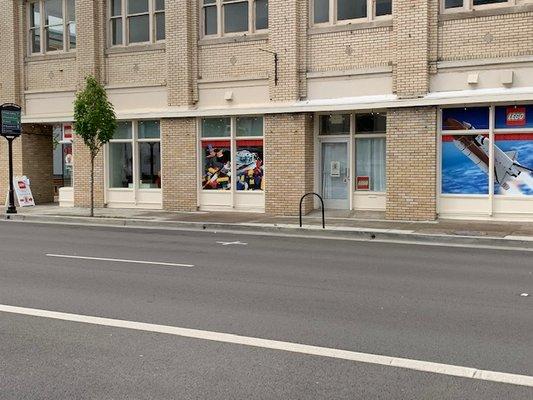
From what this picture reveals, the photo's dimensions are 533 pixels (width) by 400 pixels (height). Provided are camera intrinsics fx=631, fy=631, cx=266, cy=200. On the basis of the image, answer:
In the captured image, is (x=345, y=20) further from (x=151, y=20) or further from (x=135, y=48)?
(x=135, y=48)

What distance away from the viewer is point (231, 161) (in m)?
19.9

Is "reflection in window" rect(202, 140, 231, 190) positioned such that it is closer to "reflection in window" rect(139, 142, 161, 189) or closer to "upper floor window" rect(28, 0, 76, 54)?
"reflection in window" rect(139, 142, 161, 189)

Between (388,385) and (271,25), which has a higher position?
(271,25)

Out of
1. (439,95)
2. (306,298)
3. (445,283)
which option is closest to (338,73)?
(439,95)

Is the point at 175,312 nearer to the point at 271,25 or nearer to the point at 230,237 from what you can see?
the point at 230,237

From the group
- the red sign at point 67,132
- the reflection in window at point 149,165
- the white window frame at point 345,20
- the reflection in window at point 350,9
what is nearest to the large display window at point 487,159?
the white window frame at point 345,20

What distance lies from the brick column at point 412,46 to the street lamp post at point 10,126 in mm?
12922

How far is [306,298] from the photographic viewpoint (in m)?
7.78

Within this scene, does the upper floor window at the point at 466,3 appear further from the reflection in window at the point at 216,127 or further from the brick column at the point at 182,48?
the brick column at the point at 182,48

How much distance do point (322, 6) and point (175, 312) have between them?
13.6 metres

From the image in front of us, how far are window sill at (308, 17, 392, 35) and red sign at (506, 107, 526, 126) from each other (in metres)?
3.94

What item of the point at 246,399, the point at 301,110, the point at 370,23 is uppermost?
the point at 370,23

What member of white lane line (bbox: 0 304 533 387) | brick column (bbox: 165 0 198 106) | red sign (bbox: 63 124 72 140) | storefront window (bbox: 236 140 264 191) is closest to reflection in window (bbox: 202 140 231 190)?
storefront window (bbox: 236 140 264 191)

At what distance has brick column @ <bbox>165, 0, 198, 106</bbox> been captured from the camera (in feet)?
65.6
